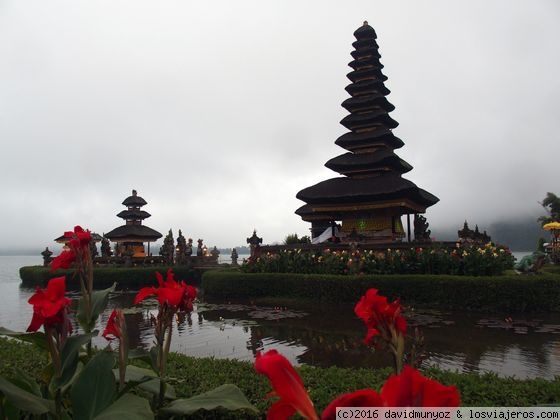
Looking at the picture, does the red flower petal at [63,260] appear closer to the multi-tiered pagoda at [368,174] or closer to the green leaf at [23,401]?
the green leaf at [23,401]

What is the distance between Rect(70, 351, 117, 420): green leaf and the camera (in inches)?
81.2

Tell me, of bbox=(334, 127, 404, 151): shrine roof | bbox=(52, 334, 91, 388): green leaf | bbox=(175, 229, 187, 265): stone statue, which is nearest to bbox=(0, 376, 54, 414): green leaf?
bbox=(52, 334, 91, 388): green leaf

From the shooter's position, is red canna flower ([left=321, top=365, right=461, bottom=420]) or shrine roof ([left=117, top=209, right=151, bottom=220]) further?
shrine roof ([left=117, top=209, right=151, bottom=220])

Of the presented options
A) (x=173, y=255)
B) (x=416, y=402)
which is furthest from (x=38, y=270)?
(x=416, y=402)

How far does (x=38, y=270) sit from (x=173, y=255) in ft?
32.1

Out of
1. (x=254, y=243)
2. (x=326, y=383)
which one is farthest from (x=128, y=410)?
(x=254, y=243)

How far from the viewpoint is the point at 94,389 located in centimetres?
210

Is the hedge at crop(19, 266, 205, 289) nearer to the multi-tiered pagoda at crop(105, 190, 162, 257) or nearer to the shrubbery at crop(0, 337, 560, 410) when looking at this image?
the multi-tiered pagoda at crop(105, 190, 162, 257)

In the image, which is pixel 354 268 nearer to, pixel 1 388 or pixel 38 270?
pixel 1 388

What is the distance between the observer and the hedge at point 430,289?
12555 mm

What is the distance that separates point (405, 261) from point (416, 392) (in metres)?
15.8

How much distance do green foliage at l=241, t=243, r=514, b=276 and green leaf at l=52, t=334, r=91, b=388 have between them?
46.9 feet

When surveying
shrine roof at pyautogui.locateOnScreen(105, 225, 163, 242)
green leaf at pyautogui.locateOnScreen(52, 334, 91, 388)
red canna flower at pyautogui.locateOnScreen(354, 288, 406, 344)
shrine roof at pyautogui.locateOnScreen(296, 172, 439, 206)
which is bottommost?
green leaf at pyautogui.locateOnScreen(52, 334, 91, 388)

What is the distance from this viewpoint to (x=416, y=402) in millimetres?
863
